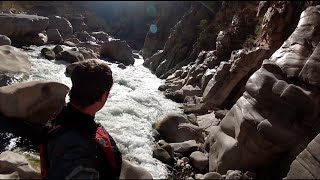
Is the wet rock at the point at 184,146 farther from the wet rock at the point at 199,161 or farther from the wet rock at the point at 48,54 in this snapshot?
the wet rock at the point at 48,54

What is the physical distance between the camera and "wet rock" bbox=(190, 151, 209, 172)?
28.0ft

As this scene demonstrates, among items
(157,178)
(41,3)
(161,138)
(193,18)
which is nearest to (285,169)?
(157,178)

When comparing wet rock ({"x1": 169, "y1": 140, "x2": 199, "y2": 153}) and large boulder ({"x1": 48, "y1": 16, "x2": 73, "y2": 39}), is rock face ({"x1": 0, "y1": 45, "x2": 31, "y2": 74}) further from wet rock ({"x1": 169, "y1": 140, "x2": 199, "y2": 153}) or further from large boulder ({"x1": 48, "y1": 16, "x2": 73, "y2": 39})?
large boulder ({"x1": 48, "y1": 16, "x2": 73, "y2": 39})

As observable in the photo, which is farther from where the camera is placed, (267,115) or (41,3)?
(41,3)

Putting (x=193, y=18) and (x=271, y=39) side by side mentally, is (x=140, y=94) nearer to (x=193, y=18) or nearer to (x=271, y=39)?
(x=271, y=39)

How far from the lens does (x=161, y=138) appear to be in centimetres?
1040

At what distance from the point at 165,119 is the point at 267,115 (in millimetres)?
3594

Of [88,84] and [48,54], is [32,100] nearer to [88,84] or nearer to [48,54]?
[88,84]

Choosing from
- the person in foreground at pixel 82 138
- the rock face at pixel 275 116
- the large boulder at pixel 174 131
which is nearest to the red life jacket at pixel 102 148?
the person in foreground at pixel 82 138

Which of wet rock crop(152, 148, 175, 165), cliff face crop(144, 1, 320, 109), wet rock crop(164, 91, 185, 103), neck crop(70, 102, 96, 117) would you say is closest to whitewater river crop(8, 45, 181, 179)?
wet rock crop(152, 148, 175, 165)

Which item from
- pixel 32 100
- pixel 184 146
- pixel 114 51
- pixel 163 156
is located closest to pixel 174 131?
pixel 184 146

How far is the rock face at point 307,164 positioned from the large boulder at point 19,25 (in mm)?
16116

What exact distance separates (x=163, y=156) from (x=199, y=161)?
0.90 metres

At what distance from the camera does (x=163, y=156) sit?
8.83m
